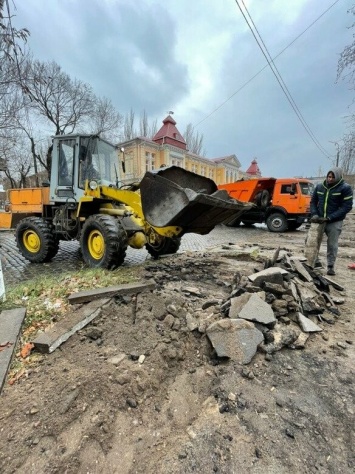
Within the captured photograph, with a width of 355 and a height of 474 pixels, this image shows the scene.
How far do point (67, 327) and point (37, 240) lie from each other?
14.0 feet

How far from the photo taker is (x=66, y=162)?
5.90 m

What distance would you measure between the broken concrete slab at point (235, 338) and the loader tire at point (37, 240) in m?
4.70

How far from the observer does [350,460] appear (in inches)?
61.9

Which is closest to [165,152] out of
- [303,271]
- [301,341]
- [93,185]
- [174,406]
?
[93,185]

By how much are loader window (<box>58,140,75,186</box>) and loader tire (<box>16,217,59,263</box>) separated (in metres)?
1.04

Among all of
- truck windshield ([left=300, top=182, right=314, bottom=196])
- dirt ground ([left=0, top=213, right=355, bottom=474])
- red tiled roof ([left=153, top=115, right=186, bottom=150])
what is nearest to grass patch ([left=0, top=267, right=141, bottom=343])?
dirt ground ([left=0, top=213, right=355, bottom=474])

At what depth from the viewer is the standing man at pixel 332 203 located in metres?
4.91

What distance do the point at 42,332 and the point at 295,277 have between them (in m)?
3.23

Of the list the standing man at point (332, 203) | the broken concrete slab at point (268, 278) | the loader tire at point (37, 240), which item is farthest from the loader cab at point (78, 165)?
the standing man at point (332, 203)

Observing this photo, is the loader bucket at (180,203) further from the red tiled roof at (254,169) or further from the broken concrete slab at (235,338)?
the red tiled roof at (254,169)

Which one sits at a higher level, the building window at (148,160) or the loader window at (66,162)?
the building window at (148,160)

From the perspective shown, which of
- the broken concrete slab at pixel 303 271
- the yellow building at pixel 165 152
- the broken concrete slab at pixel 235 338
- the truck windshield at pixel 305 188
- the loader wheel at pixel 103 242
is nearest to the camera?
the broken concrete slab at pixel 235 338

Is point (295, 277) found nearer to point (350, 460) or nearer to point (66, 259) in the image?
point (350, 460)

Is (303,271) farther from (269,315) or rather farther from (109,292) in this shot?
(109,292)
